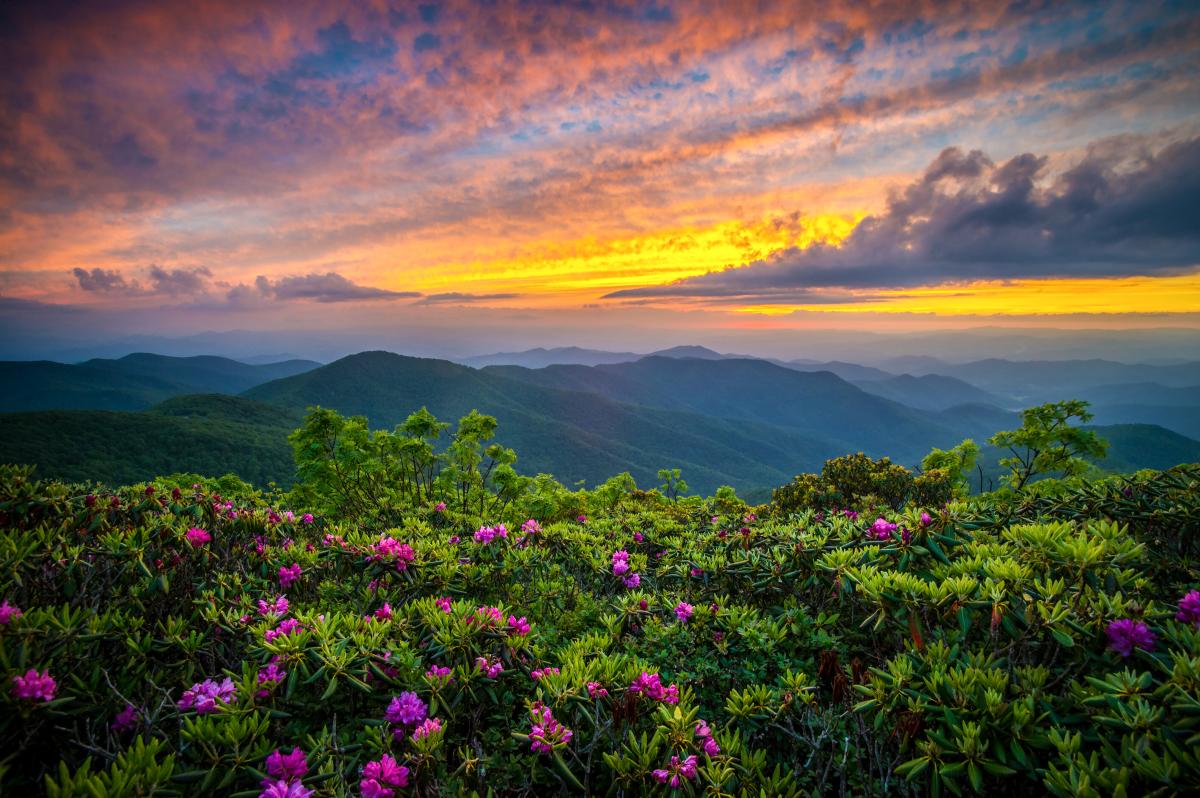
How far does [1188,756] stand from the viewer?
1.98 m

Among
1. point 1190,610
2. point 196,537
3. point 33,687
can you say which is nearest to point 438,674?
point 33,687

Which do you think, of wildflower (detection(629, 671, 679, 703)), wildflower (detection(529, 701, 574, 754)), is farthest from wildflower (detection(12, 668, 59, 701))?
wildflower (detection(629, 671, 679, 703))

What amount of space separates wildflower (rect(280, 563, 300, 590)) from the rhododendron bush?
23 mm

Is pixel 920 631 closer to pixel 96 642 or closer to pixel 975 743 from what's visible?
pixel 975 743

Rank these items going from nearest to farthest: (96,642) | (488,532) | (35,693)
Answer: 1. (35,693)
2. (96,642)
3. (488,532)

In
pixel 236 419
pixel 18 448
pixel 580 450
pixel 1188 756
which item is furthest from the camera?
pixel 580 450

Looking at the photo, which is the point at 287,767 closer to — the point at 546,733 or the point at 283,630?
A: the point at 283,630

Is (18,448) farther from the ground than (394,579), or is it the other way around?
(394,579)

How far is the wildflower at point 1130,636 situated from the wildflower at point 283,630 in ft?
15.7

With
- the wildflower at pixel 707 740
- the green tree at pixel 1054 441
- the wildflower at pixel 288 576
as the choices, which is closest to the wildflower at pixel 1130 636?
the wildflower at pixel 707 740

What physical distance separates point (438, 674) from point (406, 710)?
26 centimetres

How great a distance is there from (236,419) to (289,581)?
146 metres

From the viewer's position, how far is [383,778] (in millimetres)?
2416

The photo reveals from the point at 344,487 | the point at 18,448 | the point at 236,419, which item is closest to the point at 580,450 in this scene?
the point at 236,419
